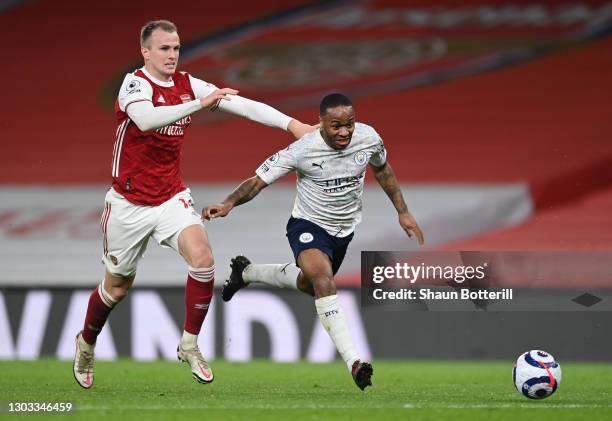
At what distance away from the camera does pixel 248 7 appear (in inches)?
661

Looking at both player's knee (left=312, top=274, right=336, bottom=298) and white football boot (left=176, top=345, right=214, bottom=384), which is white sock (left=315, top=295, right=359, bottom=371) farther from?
white football boot (left=176, top=345, right=214, bottom=384)

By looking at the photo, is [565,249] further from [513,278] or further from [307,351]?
[307,351]

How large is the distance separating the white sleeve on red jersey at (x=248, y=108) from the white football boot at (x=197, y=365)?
1.40 m

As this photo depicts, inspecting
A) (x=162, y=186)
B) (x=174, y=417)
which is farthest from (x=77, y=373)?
(x=174, y=417)

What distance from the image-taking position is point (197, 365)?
7477 mm

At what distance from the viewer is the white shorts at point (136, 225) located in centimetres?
755

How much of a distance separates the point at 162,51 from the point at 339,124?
1.08m

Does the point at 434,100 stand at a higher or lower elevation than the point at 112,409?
higher

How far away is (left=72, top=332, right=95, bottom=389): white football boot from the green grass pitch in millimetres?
80

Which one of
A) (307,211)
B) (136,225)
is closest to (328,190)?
(307,211)

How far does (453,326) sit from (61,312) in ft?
10.7

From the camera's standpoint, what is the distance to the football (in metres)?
6.92
